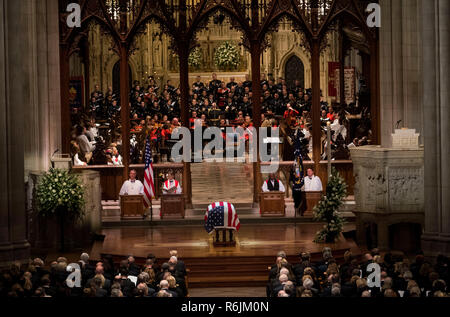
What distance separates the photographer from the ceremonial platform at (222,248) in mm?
23734

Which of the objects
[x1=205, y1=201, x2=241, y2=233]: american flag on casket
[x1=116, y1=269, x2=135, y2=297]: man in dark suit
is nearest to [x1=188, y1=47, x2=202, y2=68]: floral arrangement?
[x1=205, y1=201, x2=241, y2=233]: american flag on casket

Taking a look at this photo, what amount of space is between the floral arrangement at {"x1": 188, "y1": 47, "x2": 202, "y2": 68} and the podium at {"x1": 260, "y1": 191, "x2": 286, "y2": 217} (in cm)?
1296

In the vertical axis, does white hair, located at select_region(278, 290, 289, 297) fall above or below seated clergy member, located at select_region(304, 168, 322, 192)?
below

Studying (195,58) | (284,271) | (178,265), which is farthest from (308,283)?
(195,58)

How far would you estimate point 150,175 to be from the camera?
2797 cm

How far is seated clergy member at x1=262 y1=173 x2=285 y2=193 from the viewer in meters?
28.8

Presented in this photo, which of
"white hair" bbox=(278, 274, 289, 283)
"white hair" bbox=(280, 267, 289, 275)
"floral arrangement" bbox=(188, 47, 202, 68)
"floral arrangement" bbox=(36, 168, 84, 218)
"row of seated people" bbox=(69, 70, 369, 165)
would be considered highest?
"floral arrangement" bbox=(188, 47, 202, 68)

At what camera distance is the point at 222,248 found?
2509 centimetres

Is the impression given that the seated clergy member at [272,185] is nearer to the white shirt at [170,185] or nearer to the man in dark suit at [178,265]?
the white shirt at [170,185]

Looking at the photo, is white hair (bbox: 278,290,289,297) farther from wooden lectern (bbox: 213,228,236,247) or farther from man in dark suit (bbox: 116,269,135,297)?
wooden lectern (bbox: 213,228,236,247)

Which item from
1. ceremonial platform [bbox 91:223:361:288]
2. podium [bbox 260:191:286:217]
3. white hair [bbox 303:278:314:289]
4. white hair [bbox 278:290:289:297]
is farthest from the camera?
podium [bbox 260:191:286:217]

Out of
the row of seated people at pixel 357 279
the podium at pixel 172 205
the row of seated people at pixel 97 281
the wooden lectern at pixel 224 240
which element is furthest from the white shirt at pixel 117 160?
the row of seated people at pixel 357 279
